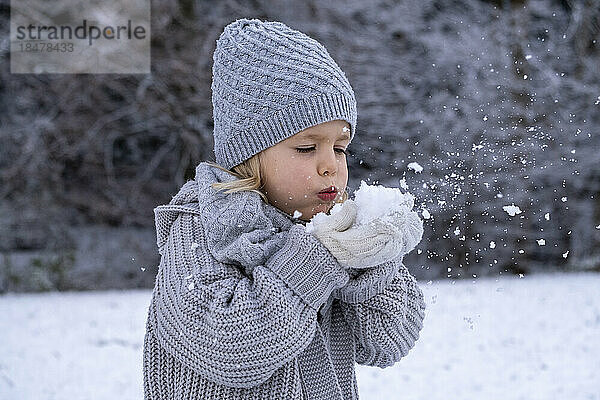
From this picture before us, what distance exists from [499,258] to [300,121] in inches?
246

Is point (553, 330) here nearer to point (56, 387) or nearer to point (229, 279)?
point (56, 387)

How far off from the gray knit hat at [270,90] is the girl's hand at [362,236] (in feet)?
0.78

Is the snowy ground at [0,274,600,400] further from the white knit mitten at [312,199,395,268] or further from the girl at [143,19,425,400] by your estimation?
the white knit mitten at [312,199,395,268]

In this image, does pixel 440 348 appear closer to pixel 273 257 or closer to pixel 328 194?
pixel 328 194

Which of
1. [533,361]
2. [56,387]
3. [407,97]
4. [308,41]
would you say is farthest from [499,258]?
[308,41]

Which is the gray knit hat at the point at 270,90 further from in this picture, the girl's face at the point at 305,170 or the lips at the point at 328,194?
the lips at the point at 328,194

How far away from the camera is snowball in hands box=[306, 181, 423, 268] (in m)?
1.33

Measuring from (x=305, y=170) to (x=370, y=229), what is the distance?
23 centimetres

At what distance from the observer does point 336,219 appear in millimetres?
1383

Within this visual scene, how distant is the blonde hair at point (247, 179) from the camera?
4.96ft

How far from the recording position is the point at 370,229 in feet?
4.38
